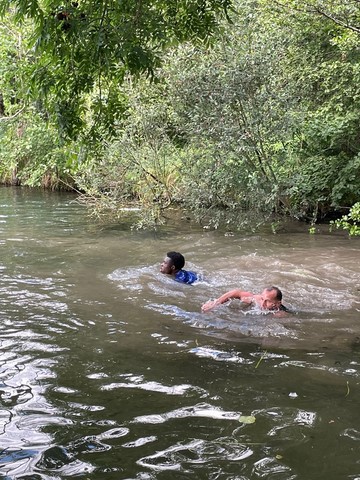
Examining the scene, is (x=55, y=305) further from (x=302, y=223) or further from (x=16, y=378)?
(x=302, y=223)

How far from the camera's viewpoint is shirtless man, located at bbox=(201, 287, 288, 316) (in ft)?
24.2

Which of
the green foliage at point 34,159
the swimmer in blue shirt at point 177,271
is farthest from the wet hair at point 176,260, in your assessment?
the green foliage at point 34,159

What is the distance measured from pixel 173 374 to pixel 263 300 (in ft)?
8.60

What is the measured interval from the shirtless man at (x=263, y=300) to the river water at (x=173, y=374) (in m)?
0.15

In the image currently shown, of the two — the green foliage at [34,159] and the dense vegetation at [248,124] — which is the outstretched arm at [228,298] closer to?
the dense vegetation at [248,124]

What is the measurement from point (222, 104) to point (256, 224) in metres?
3.36

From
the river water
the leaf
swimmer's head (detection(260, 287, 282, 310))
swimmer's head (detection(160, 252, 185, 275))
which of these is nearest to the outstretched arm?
the river water

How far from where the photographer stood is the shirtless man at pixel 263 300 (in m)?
7.37

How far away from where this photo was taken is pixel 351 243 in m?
12.8

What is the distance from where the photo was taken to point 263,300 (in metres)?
7.44

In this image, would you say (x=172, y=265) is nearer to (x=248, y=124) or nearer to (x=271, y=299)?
(x=271, y=299)

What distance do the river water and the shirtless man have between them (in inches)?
5.9

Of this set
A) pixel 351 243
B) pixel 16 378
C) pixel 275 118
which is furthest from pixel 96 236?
pixel 16 378

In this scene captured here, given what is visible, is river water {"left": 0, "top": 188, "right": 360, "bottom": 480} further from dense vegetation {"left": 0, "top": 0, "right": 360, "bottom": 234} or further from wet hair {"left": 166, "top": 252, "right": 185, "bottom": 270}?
dense vegetation {"left": 0, "top": 0, "right": 360, "bottom": 234}
